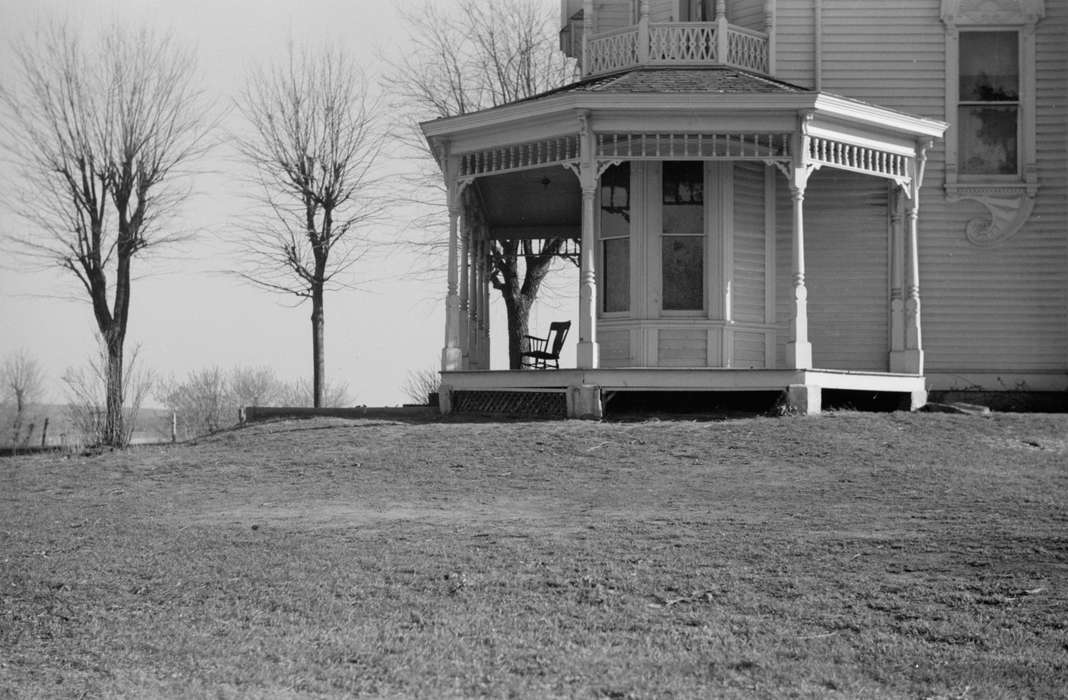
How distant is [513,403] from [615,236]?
111 inches

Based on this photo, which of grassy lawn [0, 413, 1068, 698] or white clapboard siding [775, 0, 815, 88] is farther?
white clapboard siding [775, 0, 815, 88]

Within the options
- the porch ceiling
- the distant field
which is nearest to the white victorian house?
the porch ceiling

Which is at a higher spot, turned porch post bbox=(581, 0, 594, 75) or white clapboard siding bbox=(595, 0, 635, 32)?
white clapboard siding bbox=(595, 0, 635, 32)

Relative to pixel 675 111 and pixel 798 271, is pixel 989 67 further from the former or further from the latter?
pixel 675 111

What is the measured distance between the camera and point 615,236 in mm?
18922

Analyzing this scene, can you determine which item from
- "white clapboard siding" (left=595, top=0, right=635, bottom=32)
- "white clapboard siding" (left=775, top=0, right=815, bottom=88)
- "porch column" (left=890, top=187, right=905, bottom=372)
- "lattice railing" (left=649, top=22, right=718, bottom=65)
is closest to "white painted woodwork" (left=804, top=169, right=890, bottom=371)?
"porch column" (left=890, top=187, right=905, bottom=372)

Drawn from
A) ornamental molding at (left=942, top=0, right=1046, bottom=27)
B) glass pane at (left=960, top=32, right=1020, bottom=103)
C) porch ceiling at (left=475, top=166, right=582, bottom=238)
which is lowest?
porch ceiling at (left=475, top=166, right=582, bottom=238)

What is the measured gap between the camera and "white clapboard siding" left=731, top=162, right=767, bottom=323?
18.8 m

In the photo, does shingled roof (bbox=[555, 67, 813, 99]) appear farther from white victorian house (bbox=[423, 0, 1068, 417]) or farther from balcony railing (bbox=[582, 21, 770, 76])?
balcony railing (bbox=[582, 21, 770, 76])

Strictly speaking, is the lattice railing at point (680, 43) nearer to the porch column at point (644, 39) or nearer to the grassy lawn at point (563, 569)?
the porch column at point (644, 39)

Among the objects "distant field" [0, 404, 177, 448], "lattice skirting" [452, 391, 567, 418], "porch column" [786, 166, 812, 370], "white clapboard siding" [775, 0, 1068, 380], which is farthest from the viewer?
"distant field" [0, 404, 177, 448]

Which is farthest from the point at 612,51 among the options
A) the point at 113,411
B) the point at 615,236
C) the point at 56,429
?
the point at 56,429

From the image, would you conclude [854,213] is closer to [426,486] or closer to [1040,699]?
[426,486]

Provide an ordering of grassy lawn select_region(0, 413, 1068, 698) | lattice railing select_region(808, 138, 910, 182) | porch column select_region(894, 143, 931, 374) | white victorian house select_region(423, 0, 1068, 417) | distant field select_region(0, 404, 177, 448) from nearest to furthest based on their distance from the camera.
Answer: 1. grassy lawn select_region(0, 413, 1068, 698)
2. white victorian house select_region(423, 0, 1068, 417)
3. lattice railing select_region(808, 138, 910, 182)
4. porch column select_region(894, 143, 931, 374)
5. distant field select_region(0, 404, 177, 448)
